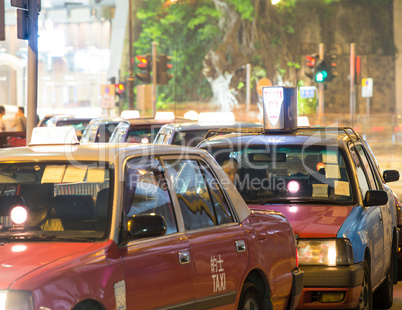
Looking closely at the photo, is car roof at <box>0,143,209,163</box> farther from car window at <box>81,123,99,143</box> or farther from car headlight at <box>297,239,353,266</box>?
car window at <box>81,123,99,143</box>

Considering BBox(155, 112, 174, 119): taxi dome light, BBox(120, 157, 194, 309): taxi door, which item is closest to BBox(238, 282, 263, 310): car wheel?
BBox(120, 157, 194, 309): taxi door

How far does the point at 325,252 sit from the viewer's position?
7027mm

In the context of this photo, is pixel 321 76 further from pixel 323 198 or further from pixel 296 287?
pixel 296 287

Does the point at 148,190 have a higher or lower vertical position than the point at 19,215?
higher

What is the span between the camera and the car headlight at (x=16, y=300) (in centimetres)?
388

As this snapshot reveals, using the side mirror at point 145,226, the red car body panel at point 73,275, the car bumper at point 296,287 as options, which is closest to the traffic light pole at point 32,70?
the car bumper at point 296,287

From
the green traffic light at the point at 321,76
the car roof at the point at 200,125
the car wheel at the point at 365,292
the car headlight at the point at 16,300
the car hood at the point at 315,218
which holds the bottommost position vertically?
the car wheel at the point at 365,292

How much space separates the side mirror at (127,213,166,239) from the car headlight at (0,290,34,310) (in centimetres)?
86

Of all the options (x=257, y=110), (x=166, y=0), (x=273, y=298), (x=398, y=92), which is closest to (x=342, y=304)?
(x=273, y=298)

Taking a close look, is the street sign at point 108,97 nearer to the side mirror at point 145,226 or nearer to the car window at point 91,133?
the car window at point 91,133

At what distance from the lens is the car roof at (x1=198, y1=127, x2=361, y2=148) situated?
8273 millimetres

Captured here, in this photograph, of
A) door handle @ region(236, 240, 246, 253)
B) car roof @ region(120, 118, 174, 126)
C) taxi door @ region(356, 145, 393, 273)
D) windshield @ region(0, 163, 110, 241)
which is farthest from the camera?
car roof @ region(120, 118, 174, 126)

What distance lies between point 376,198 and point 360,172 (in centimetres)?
96

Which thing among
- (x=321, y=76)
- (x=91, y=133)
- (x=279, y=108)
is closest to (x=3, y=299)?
(x=279, y=108)
